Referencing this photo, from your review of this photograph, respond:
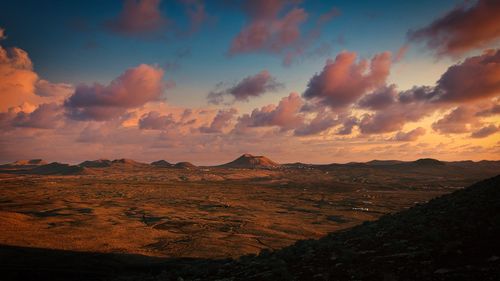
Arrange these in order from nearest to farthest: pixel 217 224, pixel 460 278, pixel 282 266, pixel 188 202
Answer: pixel 460 278 < pixel 282 266 < pixel 217 224 < pixel 188 202

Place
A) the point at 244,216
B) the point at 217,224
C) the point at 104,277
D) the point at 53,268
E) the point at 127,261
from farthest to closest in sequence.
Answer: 1. the point at 244,216
2. the point at 217,224
3. the point at 127,261
4. the point at 53,268
5. the point at 104,277

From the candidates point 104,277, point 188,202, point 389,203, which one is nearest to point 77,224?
point 104,277

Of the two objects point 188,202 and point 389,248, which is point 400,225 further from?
point 188,202

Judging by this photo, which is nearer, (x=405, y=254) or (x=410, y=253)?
(x=410, y=253)

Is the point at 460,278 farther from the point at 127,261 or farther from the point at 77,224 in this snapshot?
the point at 77,224

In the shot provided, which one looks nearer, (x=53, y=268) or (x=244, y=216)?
(x=53, y=268)

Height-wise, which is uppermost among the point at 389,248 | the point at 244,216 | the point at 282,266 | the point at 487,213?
the point at 487,213

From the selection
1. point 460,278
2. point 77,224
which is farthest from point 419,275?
point 77,224

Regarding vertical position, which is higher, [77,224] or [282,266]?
[282,266]

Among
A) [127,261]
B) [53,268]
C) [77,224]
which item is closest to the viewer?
[53,268]
